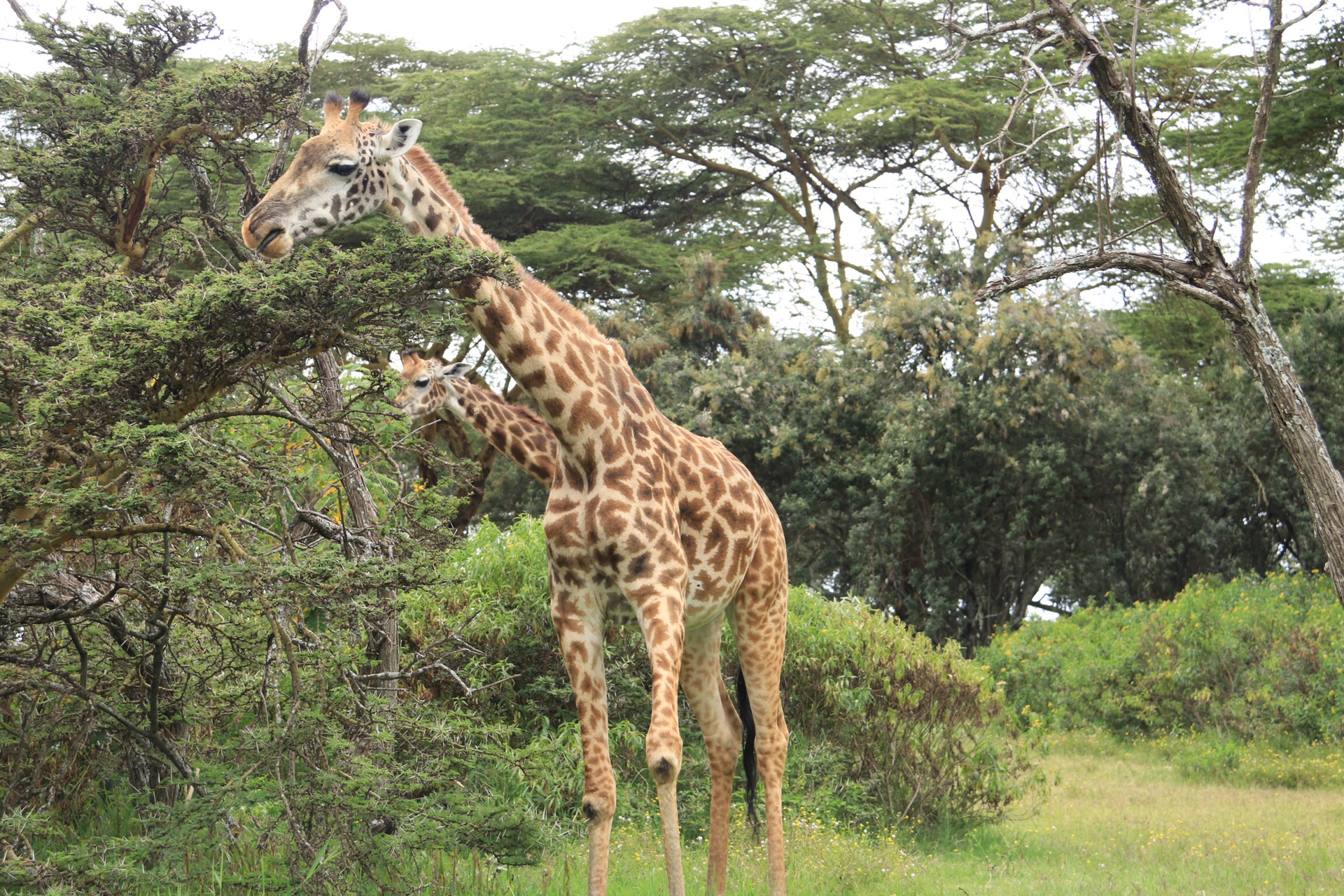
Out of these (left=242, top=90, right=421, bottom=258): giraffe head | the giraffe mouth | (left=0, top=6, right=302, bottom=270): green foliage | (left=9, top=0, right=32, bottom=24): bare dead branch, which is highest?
(left=9, top=0, right=32, bottom=24): bare dead branch

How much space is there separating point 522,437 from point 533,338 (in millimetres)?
1473

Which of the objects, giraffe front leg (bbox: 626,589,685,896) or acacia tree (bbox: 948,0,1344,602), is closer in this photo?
giraffe front leg (bbox: 626,589,685,896)

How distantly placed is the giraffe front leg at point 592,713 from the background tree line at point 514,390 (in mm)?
521

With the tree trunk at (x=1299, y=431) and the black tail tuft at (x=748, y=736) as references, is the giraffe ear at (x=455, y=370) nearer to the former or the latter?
the black tail tuft at (x=748, y=736)

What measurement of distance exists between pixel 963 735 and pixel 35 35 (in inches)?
301

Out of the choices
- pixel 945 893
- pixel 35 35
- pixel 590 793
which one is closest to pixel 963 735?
pixel 945 893

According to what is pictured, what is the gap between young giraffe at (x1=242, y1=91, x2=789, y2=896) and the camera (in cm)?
466

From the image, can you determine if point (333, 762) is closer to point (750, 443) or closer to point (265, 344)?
point (265, 344)

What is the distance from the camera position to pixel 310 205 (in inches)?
178

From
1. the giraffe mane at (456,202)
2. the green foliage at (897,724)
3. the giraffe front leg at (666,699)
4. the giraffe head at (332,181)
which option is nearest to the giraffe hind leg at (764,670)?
the giraffe front leg at (666,699)

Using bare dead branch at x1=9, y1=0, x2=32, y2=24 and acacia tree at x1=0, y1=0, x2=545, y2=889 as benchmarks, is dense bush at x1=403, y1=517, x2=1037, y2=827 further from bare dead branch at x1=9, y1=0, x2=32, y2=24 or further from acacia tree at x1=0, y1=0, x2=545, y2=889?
bare dead branch at x1=9, y1=0, x2=32, y2=24

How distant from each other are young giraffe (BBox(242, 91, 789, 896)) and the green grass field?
0.91 meters

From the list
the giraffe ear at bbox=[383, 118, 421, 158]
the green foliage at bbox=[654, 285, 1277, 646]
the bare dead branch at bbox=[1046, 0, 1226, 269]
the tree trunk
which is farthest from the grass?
the green foliage at bbox=[654, 285, 1277, 646]

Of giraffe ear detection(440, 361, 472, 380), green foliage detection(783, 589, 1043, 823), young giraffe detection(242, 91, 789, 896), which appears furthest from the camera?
green foliage detection(783, 589, 1043, 823)
